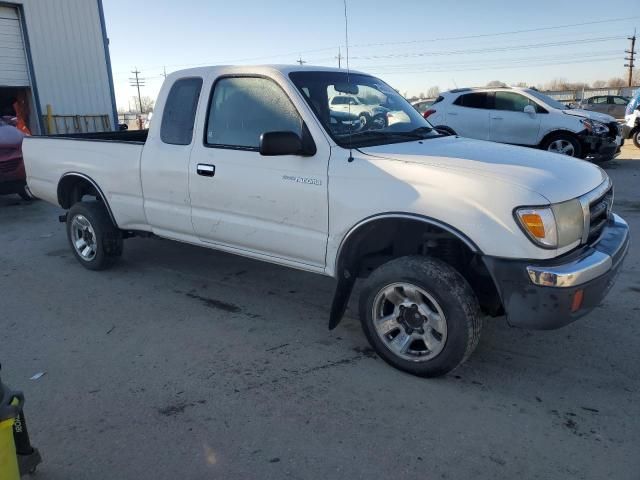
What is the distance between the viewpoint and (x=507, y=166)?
320 cm

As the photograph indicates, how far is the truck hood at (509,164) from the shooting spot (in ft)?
9.95

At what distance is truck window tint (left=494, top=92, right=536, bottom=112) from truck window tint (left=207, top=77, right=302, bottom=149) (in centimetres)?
907

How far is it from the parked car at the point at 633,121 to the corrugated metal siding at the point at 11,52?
16.0m

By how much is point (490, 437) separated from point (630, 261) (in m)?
3.57

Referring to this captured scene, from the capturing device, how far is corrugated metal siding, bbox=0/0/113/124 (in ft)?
46.3

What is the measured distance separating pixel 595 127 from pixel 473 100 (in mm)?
2612

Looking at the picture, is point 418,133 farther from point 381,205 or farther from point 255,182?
point 255,182

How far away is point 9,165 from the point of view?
8906 millimetres

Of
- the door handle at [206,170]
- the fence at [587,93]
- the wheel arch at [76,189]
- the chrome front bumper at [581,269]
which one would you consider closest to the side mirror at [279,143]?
the door handle at [206,170]

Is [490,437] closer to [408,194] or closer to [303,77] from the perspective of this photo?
→ [408,194]

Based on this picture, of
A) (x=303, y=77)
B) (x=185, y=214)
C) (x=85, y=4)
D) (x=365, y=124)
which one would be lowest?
(x=185, y=214)

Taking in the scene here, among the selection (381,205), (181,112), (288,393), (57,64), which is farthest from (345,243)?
(57,64)

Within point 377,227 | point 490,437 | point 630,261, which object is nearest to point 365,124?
point 377,227

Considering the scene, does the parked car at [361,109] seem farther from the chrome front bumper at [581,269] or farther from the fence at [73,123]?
the fence at [73,123]
